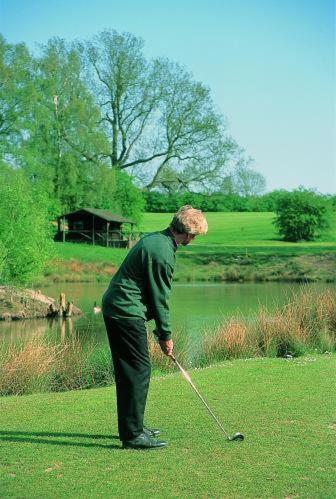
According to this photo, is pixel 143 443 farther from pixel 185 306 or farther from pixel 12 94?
pixel 12 94

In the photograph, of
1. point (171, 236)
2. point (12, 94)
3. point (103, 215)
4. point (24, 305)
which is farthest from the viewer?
point (103, 215)

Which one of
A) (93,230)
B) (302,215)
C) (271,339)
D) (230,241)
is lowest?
(271,339)

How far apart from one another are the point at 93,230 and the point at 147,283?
5524cm

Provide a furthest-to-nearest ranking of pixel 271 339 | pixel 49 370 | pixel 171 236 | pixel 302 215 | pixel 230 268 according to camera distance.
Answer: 1. pixel 302 215
2. pixel 230 268
3. pixel 271 339
4. pixel 49 370
5. pixel 171 236

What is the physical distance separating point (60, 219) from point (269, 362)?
52561 millimetres

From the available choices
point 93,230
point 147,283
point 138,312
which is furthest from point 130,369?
point 93,230

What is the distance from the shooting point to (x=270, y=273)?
48.3 m

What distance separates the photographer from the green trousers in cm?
634

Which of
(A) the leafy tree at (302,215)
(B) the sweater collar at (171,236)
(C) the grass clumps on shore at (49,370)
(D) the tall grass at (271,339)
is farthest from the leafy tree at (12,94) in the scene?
(B) the sweater collar at (171,236)

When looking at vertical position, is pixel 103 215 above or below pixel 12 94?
below

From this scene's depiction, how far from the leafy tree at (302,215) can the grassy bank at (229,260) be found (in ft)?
3.63

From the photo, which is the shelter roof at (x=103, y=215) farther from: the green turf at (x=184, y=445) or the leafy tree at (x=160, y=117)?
the green turf at (x=184, y=445)

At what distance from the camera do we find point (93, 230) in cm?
6125

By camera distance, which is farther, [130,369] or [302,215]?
[302,215]
